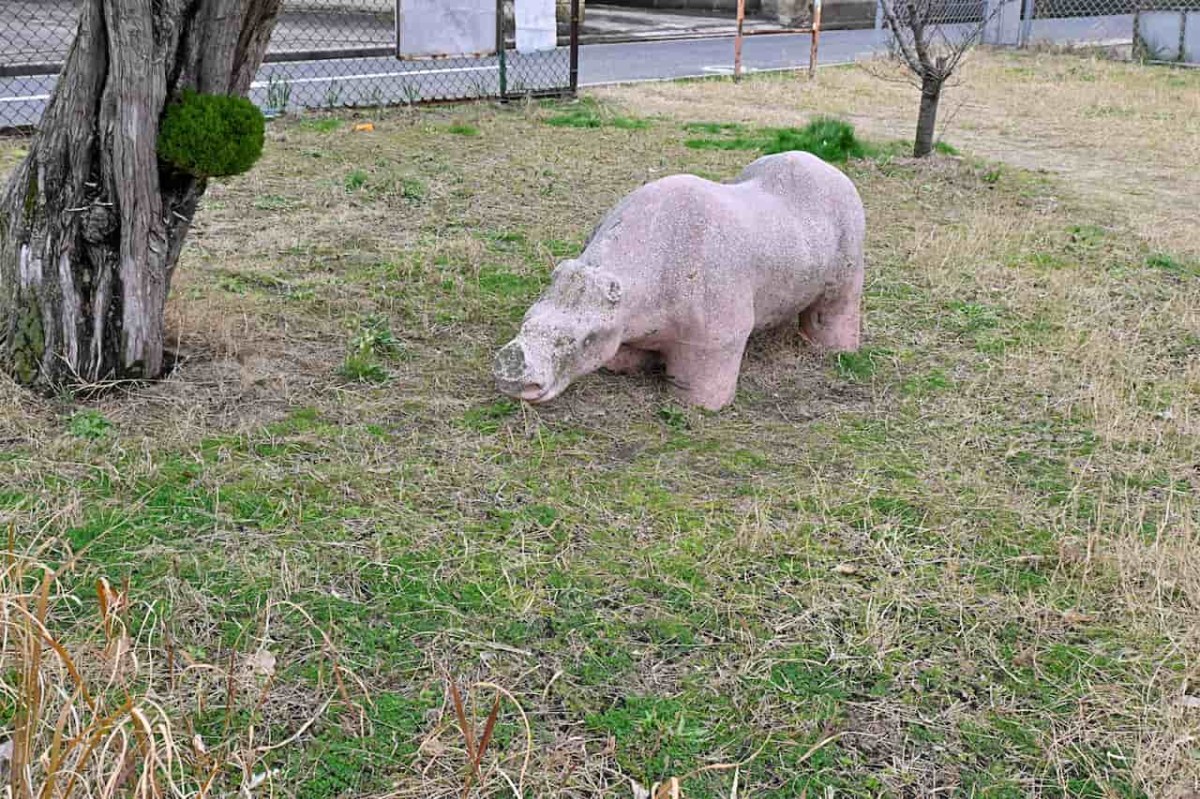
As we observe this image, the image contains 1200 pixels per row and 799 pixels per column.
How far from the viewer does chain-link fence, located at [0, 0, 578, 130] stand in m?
10.5

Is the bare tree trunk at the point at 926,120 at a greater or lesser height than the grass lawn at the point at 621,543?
greater

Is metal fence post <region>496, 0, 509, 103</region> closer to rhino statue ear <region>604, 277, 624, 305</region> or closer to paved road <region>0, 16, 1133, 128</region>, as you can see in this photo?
paved road <region>0, 16, 1133, 128</region>

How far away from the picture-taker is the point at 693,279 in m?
4.38

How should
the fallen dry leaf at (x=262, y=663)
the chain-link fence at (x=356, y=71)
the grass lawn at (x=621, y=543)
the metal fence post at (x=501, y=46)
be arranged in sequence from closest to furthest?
the grass lawn at (x=621, y=543)
the fallen dry leaf at (x=262, y=663)
the chain-link fence at (x=356, y=71)
the metal fence post at (x=501, y=46)

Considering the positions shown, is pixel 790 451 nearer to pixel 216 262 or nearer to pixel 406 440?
pixel 406 440

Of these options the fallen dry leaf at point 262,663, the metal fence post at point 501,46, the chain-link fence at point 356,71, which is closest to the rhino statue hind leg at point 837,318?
the fallen dry leaf at point 262,663

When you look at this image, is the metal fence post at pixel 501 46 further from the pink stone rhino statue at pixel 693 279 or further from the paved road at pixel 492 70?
the pink stone rhino statue at pixel 693 279

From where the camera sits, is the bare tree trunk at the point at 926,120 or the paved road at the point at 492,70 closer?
the bare tree trunk at the point at 926,120

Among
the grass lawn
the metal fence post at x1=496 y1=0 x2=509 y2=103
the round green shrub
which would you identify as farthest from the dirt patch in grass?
the round green shrub

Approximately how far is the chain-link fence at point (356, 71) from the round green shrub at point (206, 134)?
18.4 feet

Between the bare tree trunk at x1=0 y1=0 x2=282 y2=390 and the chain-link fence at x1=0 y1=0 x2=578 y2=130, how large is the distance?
540 centimetres

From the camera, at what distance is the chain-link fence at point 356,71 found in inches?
415

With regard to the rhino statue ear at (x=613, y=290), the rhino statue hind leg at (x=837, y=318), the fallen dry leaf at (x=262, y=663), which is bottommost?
the fallen dry leaf at (x=262, y=663)

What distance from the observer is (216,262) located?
609 cm
